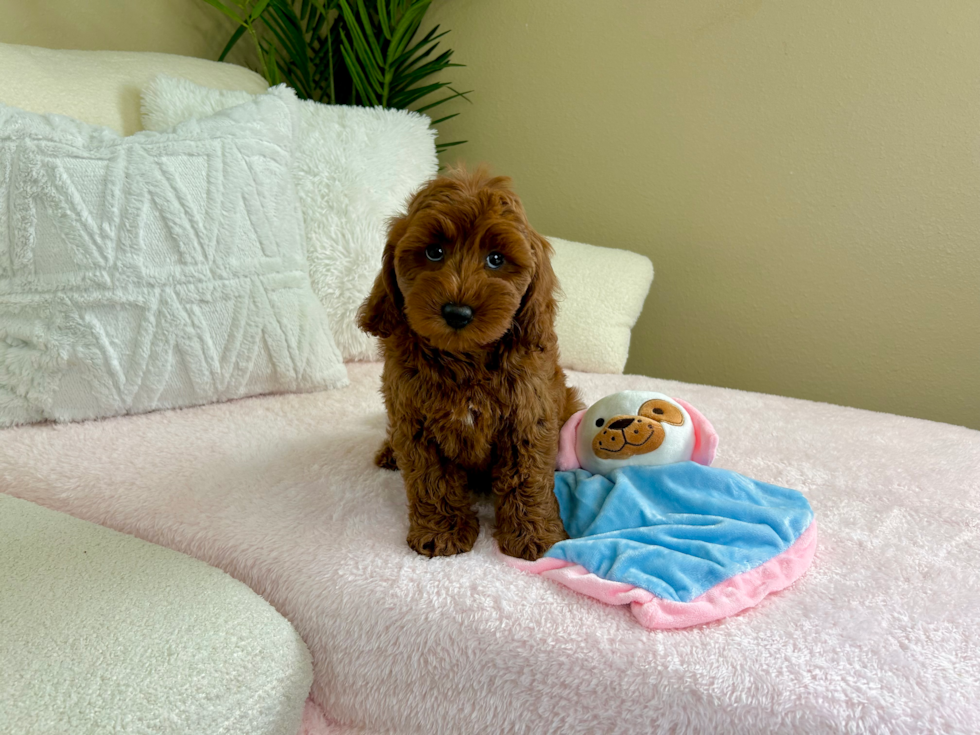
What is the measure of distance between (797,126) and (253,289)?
6.14ft

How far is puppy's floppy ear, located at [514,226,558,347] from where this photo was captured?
123 cm

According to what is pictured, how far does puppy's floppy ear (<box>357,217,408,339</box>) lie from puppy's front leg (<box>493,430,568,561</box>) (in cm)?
32

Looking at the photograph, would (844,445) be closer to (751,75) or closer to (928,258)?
(928,258)

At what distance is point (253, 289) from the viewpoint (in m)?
1.80

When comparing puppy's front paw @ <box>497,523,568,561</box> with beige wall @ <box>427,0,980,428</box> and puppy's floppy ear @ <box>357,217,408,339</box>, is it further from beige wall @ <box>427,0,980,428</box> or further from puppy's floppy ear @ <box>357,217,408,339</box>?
beige wall @ <box>427,0,980,428</box>

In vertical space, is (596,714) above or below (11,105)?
below

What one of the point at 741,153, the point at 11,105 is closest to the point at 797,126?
the point at 741,153

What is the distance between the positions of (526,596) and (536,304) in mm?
511

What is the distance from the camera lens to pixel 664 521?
1274mm

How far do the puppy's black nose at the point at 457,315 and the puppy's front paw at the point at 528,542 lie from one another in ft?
Result: 1.35

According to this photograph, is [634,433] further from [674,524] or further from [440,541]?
[440,541]

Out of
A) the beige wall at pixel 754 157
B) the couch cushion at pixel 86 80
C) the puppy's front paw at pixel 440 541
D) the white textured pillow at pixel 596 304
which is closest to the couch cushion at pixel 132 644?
the puppy's front paw at pixel 440 541

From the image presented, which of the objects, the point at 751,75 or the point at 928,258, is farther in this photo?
the point at 751,75

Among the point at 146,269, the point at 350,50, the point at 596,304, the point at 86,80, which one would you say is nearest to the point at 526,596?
the point at 146,269
